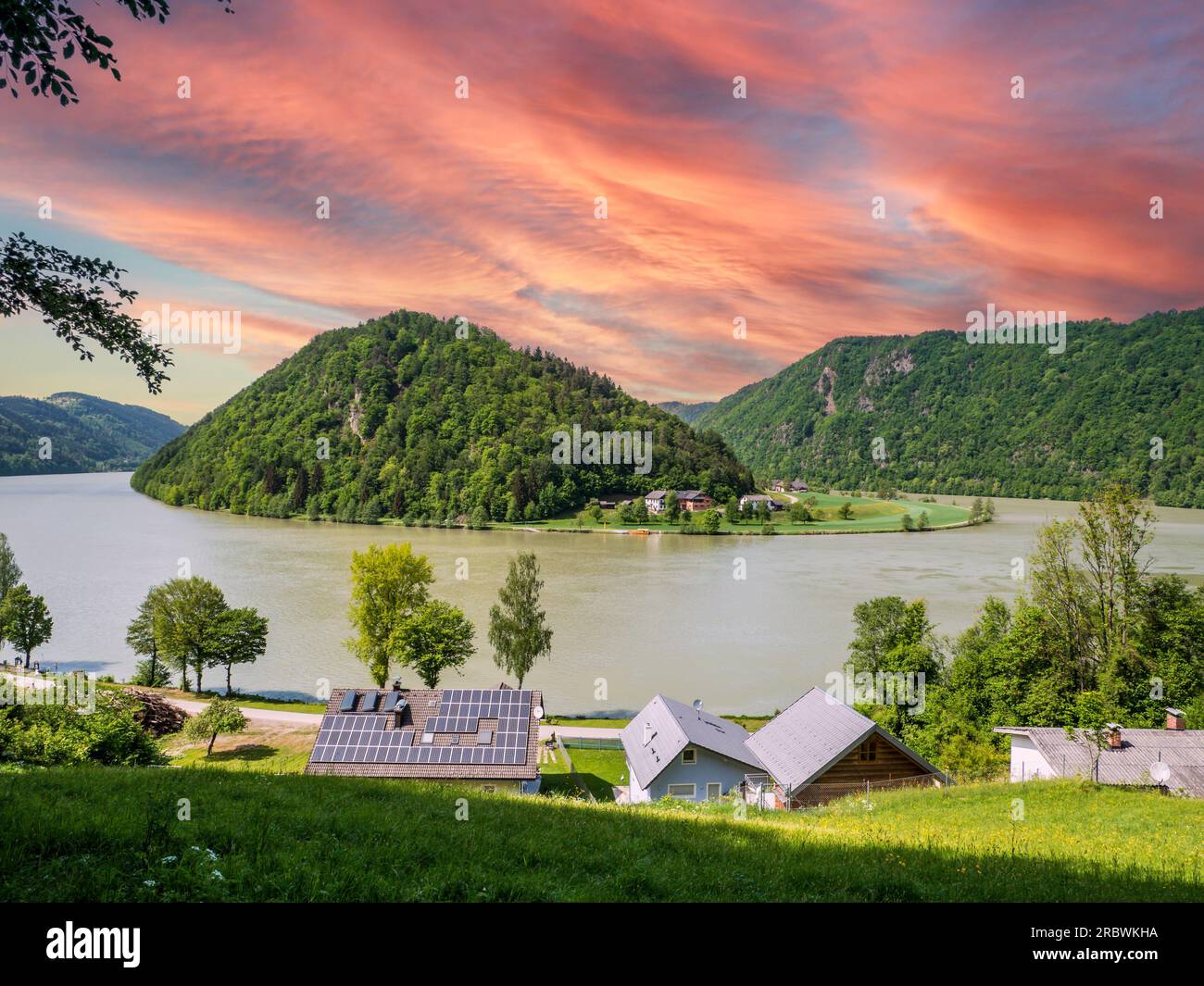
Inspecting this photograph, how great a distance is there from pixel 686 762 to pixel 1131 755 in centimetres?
1131

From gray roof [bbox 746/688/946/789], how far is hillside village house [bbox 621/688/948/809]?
0.03 meters

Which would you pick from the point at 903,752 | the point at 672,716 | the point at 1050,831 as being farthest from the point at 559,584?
the point at 1050,831

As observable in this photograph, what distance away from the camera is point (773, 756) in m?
20.8

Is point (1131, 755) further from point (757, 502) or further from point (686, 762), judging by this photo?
point (757, 502)

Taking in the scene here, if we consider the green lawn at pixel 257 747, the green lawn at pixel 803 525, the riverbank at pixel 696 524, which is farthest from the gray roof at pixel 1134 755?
the green lawn at pixel 803 525

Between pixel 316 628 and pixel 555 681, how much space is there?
16.8 m

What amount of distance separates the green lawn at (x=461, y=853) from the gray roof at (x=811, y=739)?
9719 mm

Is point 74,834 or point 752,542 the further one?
point 752,542

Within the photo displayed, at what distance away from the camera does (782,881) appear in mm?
5539

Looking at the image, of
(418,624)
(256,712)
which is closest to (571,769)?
(418,624)

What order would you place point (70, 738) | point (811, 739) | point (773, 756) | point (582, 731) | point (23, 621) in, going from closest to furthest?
point (70, 738) < point (811, 739) < point (773, 756) < point (582, 731) < point (23, 621)

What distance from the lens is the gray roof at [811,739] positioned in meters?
18.9

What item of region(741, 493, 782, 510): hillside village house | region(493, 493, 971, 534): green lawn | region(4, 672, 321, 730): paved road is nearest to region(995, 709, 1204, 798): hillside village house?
region(4, 672, 321, 730): paved road
